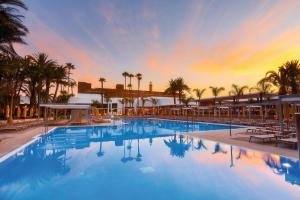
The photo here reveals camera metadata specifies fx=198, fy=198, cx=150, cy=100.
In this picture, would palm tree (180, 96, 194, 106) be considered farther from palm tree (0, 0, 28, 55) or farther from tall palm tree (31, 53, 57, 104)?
palm tree (0, 0, 28, 55)

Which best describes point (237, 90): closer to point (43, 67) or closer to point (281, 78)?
point (281, 78)

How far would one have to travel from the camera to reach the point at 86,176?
667 centimetres

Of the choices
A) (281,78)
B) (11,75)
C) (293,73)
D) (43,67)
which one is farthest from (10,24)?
(293,73)

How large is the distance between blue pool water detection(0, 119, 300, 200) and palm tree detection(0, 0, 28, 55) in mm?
8020

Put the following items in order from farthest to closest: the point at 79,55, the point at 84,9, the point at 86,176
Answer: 1. the point at 79,55
2. the point at 84,9
3. the point at 86,176

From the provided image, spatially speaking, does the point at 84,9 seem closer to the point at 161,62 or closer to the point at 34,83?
the point at 161,62

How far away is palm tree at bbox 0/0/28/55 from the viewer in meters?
12.5

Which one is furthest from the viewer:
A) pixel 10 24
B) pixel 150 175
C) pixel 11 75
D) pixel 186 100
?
pixel 186 100

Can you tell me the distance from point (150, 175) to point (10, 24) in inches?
496

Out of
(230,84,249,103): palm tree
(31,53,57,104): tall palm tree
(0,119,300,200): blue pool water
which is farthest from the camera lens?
(230,84,249,103): palm tree

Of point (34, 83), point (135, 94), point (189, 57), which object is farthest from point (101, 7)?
point (135, 94)

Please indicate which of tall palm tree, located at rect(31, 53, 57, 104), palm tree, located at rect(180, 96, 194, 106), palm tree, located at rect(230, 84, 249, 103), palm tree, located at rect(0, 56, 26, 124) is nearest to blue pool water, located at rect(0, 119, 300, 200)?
palm tree, located at rect(0, 56, 26, 124)

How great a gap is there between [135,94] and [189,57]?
48364 mm

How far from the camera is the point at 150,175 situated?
22.3 feet
